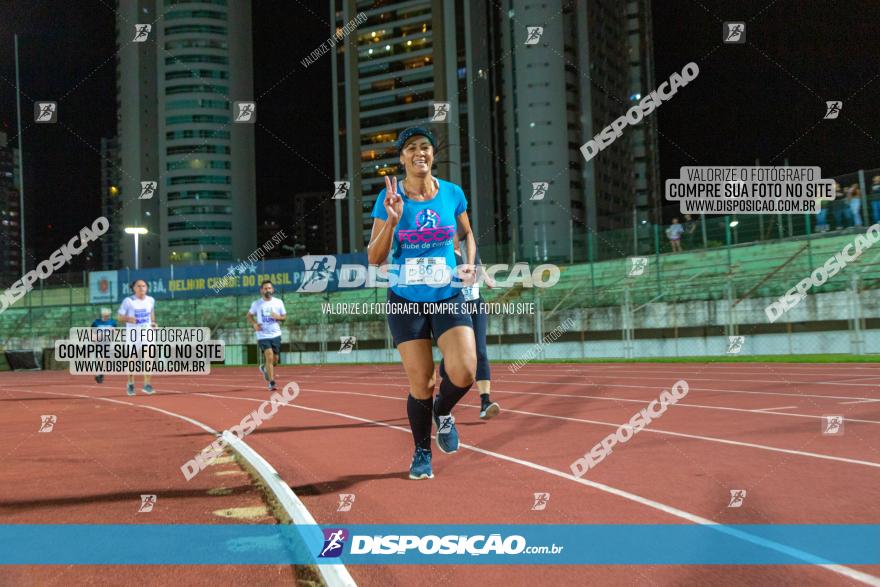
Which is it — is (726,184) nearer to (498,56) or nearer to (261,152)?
(498,56)

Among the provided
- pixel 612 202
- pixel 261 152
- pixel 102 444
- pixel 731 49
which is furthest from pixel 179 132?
pixel 102 444

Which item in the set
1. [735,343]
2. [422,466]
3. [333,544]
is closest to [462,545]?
[333,544]

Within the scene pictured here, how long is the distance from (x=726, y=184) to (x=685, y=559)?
77.1 ft

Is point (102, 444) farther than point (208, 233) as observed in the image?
No

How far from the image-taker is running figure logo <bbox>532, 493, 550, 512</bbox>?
423 cm

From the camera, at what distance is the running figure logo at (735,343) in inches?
798

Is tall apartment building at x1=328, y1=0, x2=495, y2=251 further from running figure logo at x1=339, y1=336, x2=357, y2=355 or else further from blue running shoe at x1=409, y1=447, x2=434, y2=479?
blue running shoe at x1=409, y1=447, x2=434, y2=479

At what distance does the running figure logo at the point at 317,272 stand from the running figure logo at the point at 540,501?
1293 inches

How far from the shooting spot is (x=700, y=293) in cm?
2238

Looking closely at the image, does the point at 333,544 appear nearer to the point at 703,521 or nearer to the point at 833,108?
the point at 703,521

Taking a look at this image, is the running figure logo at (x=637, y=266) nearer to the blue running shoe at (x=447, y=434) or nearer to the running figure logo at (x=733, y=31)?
the running figure logo at (x=733, y=31)

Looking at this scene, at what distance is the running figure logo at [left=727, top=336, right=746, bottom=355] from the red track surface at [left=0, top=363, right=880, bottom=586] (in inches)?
359

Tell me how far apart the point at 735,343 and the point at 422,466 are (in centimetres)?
1728

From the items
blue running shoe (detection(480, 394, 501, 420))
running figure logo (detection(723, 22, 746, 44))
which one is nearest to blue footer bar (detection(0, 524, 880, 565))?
blue running shoe (detection(480, 394, 501, 420))
